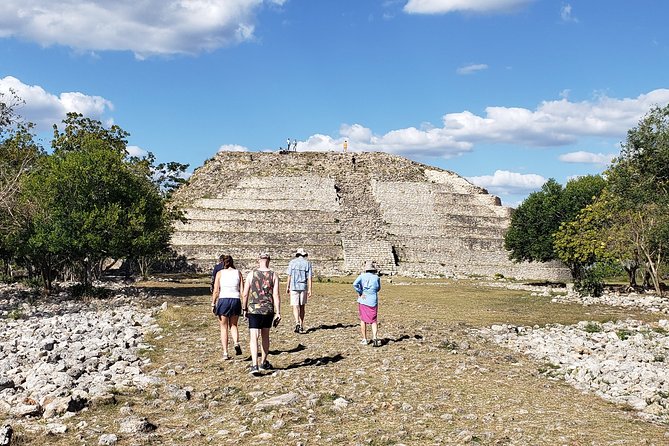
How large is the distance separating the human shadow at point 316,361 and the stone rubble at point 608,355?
4980 mm

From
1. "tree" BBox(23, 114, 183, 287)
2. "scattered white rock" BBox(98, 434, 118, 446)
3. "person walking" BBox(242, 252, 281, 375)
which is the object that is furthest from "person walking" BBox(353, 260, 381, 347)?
"tree" BBox(23, 114, 183, 287)

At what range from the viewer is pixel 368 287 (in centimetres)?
1570

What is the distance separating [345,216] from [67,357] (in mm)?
→ 56699

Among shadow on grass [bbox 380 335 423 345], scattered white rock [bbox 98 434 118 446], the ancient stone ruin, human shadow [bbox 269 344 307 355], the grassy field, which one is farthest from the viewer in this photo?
the ancient stone ruin

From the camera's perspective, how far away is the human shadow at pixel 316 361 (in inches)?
531

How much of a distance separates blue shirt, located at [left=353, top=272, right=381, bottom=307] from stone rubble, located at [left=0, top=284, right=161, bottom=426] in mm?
5776

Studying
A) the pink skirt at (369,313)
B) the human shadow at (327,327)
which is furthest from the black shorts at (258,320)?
the human shadow at (327,327)

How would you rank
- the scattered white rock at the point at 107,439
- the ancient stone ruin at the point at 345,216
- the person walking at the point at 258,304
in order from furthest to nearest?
the ancient stone ruin at the point at 345,216
the person walking at the point at 258,304
the scattered white rock at the point at 107,439

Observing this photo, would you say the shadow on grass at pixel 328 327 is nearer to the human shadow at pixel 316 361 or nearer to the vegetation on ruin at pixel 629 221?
the human shadow at pixel 316 361

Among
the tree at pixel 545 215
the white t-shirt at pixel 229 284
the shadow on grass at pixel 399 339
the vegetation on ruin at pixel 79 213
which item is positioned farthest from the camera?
the tree at pixel 545 215

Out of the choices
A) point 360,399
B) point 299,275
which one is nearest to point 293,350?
point 299,275

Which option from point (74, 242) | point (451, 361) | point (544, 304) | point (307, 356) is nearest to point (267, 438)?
point (307, 356)

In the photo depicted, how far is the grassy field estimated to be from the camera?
8.88 m

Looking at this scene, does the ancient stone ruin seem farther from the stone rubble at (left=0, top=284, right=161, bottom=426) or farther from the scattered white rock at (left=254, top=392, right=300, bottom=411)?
the scattered white rock at (left=254, top=392, right=300, bottom=411)
